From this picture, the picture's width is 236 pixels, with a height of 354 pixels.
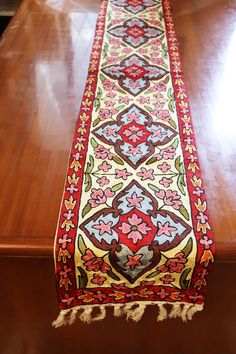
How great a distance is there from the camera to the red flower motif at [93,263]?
0.67 m

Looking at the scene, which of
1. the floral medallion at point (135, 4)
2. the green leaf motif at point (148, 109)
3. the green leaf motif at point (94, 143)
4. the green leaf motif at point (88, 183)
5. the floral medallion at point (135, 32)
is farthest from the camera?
the floral medallion at point (135, 4)

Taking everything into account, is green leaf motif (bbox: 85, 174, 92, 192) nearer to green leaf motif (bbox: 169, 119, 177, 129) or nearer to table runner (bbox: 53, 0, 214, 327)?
table runner (bbox: 53, 0, 214, 327)

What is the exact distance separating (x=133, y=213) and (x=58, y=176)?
205mm

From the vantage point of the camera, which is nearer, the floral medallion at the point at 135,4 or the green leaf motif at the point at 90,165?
the green leaf motif at the point at 90,165

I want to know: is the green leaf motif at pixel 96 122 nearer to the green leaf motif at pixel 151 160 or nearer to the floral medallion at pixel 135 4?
the green leaf motif at pixel 151 160

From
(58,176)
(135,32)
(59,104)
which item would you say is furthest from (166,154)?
(135,32)

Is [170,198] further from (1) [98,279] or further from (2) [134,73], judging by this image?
(2) [134,73]

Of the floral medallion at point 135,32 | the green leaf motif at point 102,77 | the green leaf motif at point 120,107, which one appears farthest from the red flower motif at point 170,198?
the floral medallion at point 135,32

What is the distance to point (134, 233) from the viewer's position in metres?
0.68

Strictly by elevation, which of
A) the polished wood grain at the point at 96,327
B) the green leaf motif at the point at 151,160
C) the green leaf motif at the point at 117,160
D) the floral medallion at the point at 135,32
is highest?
the floral medallion at the point at 135,32

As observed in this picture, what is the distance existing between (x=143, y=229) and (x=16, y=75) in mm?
708

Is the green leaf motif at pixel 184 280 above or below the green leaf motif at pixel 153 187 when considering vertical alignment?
below

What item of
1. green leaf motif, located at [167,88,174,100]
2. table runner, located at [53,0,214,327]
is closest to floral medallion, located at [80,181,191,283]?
table runner, located at [53,0,214,327]

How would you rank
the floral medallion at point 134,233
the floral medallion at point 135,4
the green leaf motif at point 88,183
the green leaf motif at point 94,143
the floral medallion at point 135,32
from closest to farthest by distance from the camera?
the floral medallion at point 134,233 < the green leaf motif at point 88,183 < the green leaf motif at point 94,143 < the floral medallion at point 135,32 < the floral medallion at point 135,4
